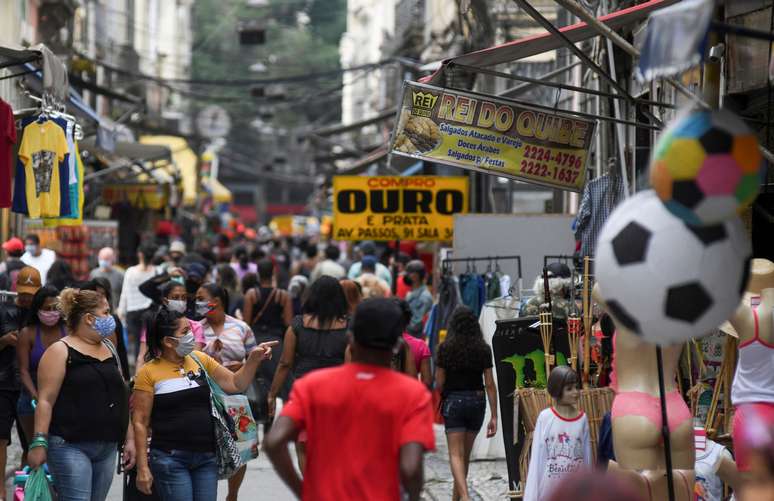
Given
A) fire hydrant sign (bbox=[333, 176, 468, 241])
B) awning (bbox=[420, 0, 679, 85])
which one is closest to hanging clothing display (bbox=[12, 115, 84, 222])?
awning (bbox=[420, 0, 679, 85])

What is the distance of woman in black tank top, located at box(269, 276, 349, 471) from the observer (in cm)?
932

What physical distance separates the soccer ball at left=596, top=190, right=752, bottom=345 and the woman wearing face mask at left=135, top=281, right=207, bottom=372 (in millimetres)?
3446

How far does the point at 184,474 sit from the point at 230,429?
0.38 m

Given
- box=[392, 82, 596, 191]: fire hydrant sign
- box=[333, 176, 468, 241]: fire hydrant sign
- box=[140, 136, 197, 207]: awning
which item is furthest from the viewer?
box=[140, 136, 197, 207]: awning

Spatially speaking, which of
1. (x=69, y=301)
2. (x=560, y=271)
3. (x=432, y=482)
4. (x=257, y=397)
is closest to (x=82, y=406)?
(x=69, y=301)

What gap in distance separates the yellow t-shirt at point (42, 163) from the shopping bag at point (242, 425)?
402 cm

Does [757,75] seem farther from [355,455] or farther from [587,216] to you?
[355,455]

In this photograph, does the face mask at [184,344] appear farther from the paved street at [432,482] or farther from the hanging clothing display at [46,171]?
the hanging clothing display at [46,171]

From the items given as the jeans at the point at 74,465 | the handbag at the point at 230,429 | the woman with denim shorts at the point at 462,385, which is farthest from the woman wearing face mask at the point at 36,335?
the woman with denim shorts at the point at 462,385

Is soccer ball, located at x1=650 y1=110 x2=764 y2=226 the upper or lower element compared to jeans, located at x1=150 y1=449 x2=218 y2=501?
upper

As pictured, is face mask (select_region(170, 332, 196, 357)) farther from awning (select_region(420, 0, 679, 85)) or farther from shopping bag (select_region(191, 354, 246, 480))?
awning (select_region(420, 0, 679, 85))

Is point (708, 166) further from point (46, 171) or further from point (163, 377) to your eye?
point (46, 171)

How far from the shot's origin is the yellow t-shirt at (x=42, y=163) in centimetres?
1112

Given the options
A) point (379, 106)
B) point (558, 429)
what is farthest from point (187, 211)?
point (558, 429)
